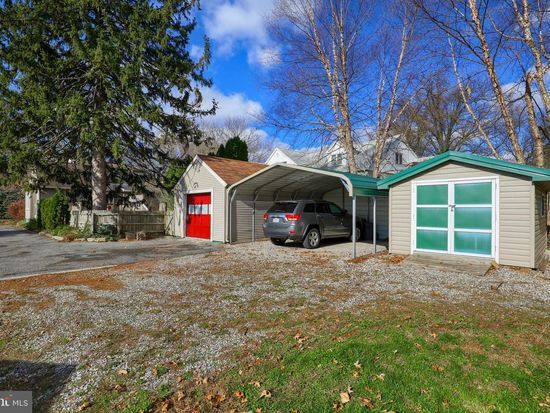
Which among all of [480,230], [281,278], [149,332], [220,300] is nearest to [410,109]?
[480,230]

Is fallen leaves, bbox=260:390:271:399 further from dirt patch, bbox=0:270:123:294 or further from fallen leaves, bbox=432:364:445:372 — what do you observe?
dirt patch, bbox=0:270:123:294

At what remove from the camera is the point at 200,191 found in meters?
15.2

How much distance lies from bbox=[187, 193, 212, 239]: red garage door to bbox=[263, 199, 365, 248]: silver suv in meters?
4.03

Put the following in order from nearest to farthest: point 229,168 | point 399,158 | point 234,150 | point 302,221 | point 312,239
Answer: point 302,221 < point 312,239 < point 229,168 < point 234,150 < point 399,158

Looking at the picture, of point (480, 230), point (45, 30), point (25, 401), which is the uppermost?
point (45, 30)

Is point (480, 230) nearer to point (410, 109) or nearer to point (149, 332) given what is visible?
point (149, 332)

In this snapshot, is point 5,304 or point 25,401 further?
point 5,304

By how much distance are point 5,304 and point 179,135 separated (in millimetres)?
12881

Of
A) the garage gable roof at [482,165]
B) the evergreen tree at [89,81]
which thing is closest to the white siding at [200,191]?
the evergreen tree at [89,81]

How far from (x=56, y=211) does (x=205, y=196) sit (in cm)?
888

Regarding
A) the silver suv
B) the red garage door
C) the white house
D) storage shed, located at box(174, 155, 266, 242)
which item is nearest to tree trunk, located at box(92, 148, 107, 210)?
storage shed, located at box(174, 155, 266, 242)

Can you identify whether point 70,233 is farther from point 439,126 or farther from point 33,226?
point 439,126

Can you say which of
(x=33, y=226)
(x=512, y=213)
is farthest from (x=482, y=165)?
(x=33, y=226)

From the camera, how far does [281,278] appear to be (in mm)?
7156
